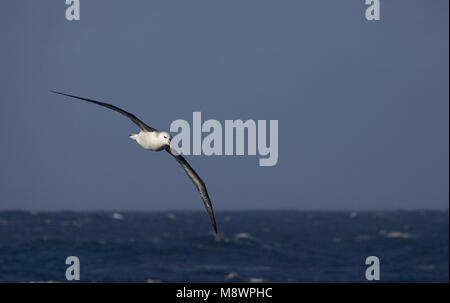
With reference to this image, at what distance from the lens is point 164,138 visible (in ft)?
60.1

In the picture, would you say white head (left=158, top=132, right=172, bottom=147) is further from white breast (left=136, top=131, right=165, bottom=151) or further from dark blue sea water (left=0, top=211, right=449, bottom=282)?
dark blue sea water (left=0, top=211, right=449, bottom=282)

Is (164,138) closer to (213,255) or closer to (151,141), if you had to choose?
(151,141)

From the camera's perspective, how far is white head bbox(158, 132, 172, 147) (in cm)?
1823

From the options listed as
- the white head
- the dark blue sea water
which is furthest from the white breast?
the dark blue sea water

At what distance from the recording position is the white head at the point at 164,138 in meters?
18.2

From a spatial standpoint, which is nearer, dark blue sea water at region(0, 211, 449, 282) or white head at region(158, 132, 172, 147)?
white head at region(158, 132, 172, 147)

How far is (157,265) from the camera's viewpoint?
6781 centimetres

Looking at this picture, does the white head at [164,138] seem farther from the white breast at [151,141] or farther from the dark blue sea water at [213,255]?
the dark blue sea water at [213,255]

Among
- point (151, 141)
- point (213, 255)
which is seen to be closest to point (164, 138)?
point (151, 141)

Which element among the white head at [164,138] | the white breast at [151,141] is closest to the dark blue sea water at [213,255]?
the white breast at [151,141]
